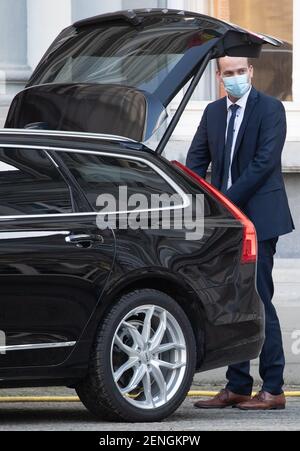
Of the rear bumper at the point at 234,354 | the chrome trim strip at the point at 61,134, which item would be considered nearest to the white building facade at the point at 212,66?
the chrome trim strip at the point at 61,134

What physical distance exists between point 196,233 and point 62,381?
1.10 metres

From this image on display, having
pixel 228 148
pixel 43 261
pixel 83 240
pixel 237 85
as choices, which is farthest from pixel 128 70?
pixel 43 261

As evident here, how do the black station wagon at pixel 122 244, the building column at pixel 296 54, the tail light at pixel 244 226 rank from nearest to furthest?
the black station wagon at pixel 122 244 < the tail light at pixel 244 226 < the building column at pixel 296 54

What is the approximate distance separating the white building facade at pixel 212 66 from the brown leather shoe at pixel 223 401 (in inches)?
188

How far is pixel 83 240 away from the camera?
8406mm

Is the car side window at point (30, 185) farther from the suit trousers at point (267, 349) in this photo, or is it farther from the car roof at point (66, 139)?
the suit trousers at point (267, 349)

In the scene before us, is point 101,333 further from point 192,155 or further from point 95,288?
point 192,155

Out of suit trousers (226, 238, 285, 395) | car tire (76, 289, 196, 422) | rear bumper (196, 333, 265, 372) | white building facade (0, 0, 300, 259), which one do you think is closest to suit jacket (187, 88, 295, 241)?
suit trousers (226, 238, 285, 395)

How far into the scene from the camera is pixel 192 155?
33.0 feet

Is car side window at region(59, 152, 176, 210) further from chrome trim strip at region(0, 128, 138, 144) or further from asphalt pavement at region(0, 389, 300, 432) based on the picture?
asphalt pavement at region(0, 389, 300, 432)

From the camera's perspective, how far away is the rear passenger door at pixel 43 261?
26.8 ft

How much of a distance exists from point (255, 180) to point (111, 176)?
1091 mm

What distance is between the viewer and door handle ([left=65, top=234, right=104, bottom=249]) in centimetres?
838
